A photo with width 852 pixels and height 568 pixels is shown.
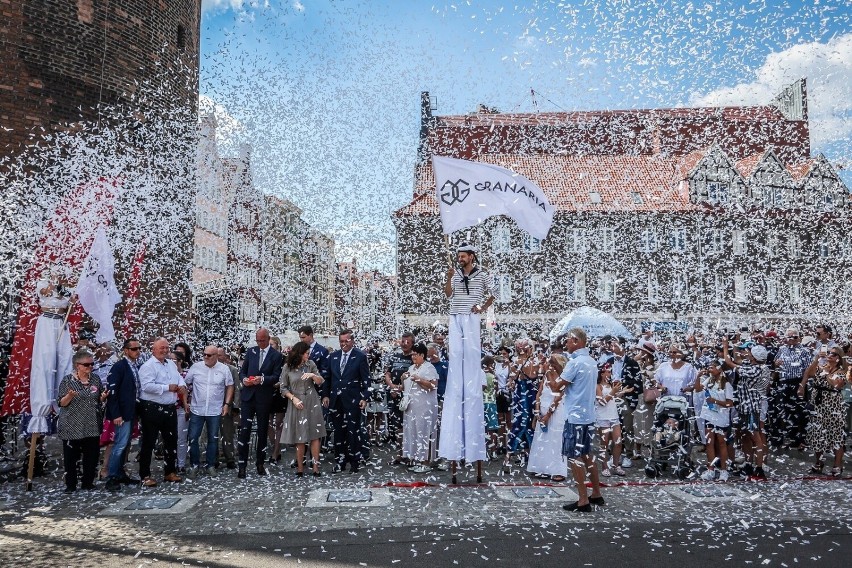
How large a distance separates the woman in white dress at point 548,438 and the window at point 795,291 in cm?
3542

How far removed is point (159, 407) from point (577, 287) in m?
32.6

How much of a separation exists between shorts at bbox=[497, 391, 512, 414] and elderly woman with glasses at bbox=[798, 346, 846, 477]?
473 centimetres

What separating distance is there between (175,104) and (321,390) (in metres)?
10.4

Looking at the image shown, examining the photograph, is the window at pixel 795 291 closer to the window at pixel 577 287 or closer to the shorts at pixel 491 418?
the window at pixel 577 287

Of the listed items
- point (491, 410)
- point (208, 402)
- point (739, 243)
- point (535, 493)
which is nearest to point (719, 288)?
point (739, 243)

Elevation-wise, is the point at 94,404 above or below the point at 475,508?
above

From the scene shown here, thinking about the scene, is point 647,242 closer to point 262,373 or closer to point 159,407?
point 262,373

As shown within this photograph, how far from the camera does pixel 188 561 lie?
17.4 ft

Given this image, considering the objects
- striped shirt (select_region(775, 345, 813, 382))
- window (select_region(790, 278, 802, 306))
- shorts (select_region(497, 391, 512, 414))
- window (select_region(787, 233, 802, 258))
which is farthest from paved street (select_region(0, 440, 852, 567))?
window (select_region(787, 233, 802, 258))

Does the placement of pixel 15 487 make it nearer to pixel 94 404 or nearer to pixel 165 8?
pixel 94 404

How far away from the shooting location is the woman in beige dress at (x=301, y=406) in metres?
9.26

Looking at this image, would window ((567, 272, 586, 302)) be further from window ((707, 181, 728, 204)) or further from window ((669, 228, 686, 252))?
window ((707, 181, 728, 204))

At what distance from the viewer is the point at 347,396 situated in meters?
9.93

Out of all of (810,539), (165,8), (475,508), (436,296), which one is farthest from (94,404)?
(436,296)
